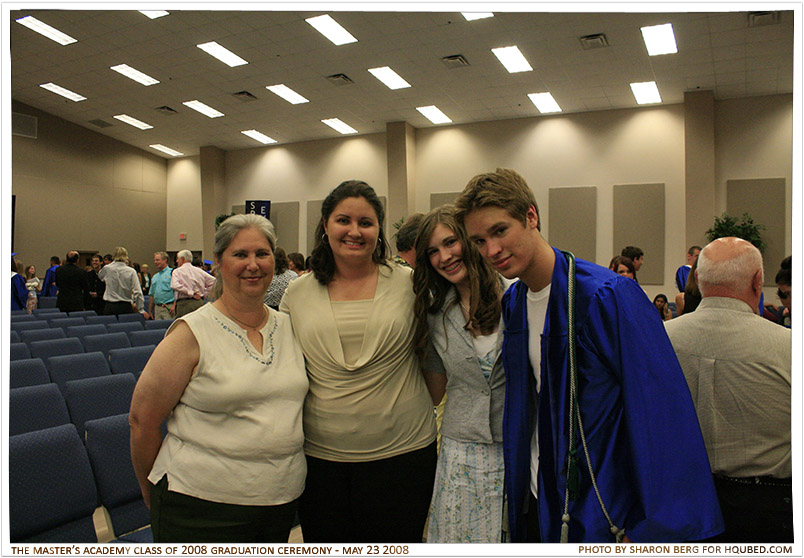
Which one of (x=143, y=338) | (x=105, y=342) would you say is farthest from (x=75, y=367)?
(x=143, y=338)

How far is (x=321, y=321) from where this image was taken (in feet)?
5.41

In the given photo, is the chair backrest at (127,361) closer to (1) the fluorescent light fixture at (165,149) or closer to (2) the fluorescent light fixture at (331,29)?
(2) the fluorescent light fixture at (331,29)

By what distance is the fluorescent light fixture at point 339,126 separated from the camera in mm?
14758

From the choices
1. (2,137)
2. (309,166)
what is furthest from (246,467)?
(309,166)

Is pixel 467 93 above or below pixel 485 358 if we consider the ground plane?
above

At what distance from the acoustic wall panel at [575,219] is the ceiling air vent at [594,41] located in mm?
3913

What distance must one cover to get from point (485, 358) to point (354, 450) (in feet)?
1.51

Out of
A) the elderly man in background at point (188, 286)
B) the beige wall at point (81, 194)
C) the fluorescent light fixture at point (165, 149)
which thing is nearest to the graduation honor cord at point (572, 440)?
the elderly man in background at point (188, 286)

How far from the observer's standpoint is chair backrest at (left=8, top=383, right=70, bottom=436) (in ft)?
8.98
